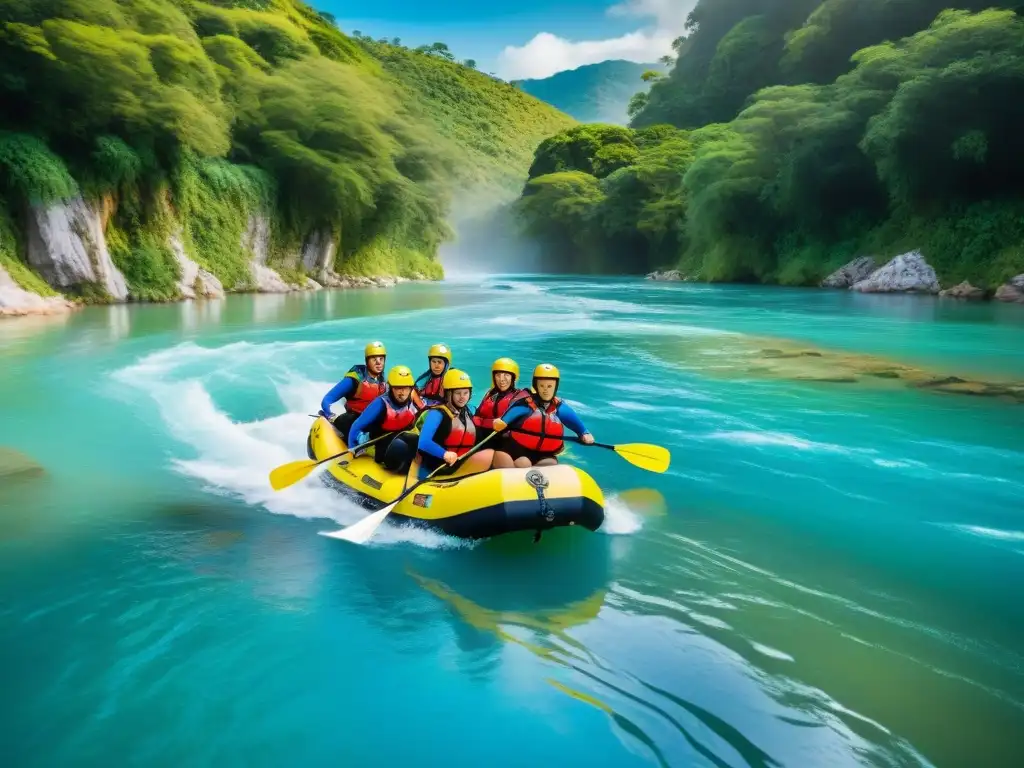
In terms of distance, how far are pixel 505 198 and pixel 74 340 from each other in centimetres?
6987

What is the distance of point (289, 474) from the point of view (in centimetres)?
627

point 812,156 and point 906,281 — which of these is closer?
point 906,281

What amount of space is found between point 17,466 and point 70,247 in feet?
49.3

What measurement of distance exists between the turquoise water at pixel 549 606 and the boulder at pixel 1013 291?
17.3 metres

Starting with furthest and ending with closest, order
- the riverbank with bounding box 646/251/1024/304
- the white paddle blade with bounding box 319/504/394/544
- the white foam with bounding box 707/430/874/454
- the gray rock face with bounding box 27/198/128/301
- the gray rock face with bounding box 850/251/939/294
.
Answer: the gray rock face with bounding box 850/251/939/294
the riverbank with bounding box 646/251/1024/304
the gray rock face with bounding box 27/198/128/301
the white foam with bounding box 707/430/874/454
the white paddle blade with bounding box 319/504/394/544

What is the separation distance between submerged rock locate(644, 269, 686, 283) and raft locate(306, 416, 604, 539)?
39.9 metres

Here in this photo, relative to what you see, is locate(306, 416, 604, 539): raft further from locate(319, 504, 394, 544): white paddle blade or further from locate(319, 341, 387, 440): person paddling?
locate(319, 341, 387, 440): person paddling

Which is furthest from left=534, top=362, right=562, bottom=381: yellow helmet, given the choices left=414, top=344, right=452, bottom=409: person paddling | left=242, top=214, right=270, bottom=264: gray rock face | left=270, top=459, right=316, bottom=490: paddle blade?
left=242, top=214, right=270, bottom=264: gray rock face

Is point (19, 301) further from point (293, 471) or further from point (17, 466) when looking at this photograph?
point (293, 471)

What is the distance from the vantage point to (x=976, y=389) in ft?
35.5

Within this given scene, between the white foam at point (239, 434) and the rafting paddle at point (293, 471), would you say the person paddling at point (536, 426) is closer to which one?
the white foam at point (239, 434)

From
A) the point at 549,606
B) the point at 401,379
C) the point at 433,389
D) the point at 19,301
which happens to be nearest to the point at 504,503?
the point at 549,606

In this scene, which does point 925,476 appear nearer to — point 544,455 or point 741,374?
point 544,455

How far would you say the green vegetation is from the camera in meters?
25.7
